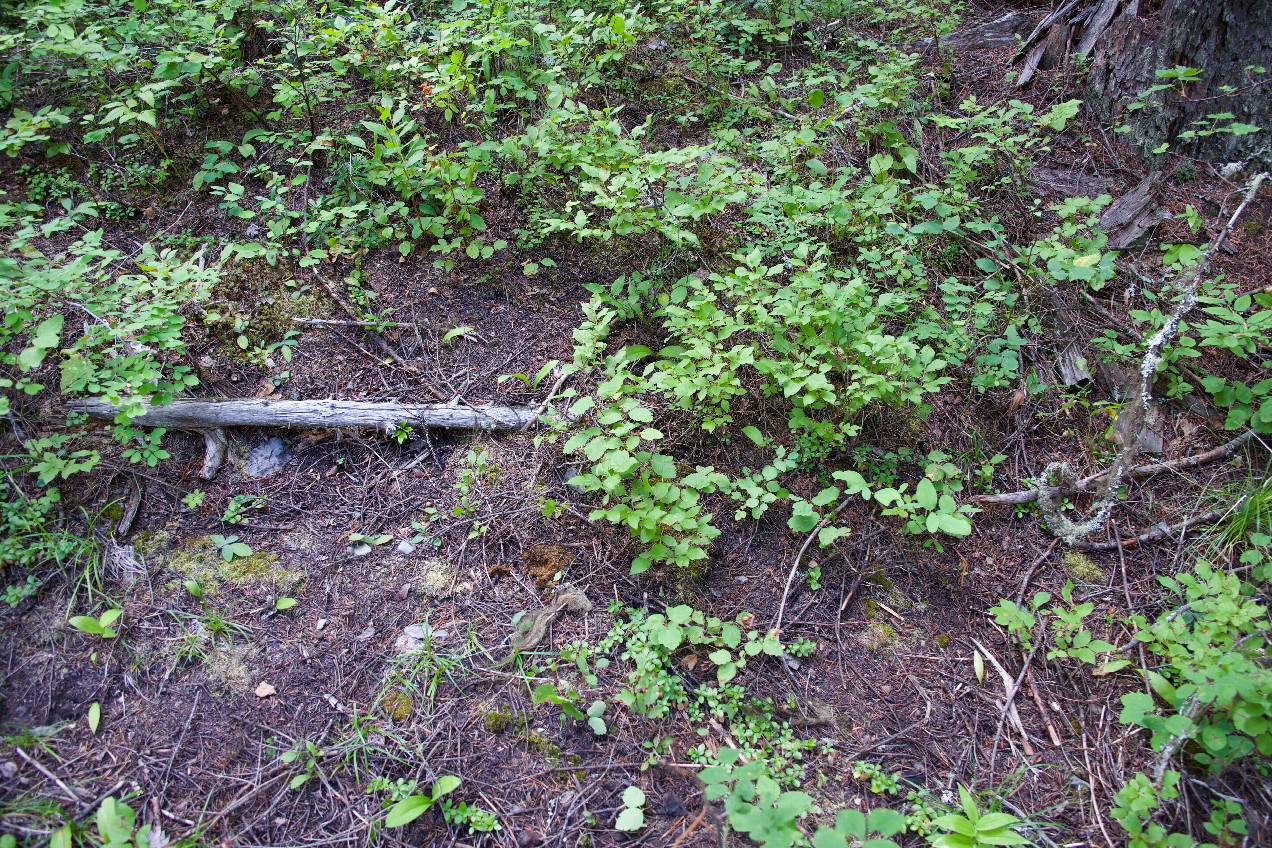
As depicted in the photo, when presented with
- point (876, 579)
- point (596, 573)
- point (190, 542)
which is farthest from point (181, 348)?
point (876, 579)

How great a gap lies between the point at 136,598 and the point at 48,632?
0.98 ft

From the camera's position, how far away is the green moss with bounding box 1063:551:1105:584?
9.30ft

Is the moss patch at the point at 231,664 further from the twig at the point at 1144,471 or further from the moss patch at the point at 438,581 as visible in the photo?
the twig at the point at 1144,471

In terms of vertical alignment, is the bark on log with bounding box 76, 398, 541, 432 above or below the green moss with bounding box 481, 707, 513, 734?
Answer: above

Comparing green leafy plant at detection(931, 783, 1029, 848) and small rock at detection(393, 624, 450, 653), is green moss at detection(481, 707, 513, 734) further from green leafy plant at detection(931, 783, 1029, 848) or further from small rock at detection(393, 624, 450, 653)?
green leafy plant at detection(931, 783, 1029, 848)

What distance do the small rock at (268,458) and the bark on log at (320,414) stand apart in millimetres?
104

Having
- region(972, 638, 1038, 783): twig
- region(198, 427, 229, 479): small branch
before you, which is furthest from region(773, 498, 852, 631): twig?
region(198, 427, 229, 479): small branch

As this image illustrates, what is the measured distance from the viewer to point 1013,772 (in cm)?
236

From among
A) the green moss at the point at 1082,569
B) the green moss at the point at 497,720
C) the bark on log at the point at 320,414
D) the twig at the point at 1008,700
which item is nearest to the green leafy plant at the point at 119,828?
the green moss at the point at 497,720

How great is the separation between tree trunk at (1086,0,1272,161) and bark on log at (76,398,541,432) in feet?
13.7

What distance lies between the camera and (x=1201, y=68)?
3.64m

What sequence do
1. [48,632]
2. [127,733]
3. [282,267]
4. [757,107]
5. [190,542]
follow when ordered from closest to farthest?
[127,733] < [48,632] < [190,542] < [282,267] < [757,107]

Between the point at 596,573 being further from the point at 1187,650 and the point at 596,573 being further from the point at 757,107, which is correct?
the point at 757,107

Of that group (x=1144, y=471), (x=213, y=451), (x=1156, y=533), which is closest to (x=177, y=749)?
A: (x=213, y=451)
